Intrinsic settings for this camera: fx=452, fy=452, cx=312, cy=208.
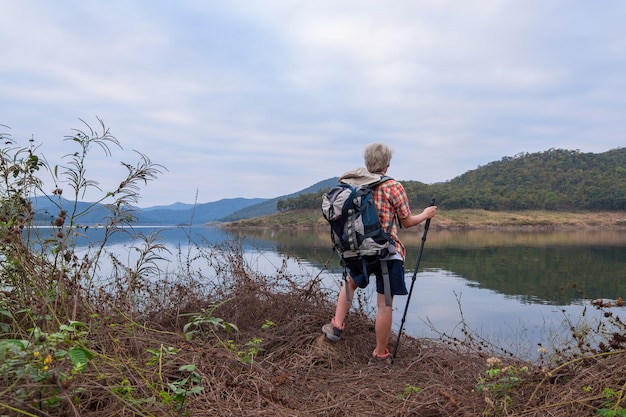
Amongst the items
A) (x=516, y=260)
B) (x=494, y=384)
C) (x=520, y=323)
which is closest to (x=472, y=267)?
(x=516, y=260)

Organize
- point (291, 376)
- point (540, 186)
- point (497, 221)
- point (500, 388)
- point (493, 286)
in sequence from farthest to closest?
point (540, 186)
point (497, 221)
point (493, 286)
point (291, 376)
point (500, 388)

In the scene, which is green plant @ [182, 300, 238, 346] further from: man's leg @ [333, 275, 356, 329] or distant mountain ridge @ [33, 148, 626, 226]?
distant mountain ridge @ [33, 148, 626, 226]

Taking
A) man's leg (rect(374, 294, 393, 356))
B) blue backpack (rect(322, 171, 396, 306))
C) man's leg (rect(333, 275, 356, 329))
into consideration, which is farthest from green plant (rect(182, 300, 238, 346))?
Answer: man's leg (rect(374, 294, 393, 356))

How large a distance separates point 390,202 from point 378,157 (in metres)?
0.44

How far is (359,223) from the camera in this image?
3736mm

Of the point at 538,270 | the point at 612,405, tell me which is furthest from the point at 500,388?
the point at 538,270

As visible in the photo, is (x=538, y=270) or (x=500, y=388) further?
(x=538, y=270)

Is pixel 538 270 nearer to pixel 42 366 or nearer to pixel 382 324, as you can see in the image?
pixel 382 324

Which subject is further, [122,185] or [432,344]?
[432,344]

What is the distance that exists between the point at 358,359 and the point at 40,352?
2.67 meters

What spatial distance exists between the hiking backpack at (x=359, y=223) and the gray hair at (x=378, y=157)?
0.27 metres

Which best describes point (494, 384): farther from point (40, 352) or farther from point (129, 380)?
point (40, 352)

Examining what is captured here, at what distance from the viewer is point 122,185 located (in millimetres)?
3418

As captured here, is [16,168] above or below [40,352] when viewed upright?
above
